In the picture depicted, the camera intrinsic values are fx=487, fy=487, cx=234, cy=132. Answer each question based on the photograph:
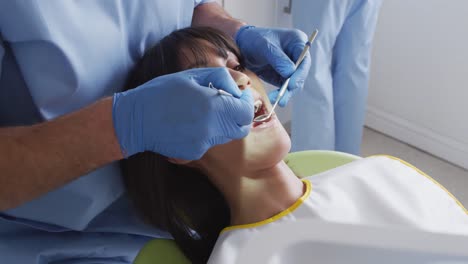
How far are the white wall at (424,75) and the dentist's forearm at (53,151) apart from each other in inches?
72.0

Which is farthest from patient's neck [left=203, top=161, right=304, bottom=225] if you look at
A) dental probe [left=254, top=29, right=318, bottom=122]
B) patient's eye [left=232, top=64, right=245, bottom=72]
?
patient's eye [left=232, top=64, right=245, bottom=72]

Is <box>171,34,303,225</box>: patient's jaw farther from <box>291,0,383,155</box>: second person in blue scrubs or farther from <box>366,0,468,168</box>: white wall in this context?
<box>366,0,468,168</box>: white wall

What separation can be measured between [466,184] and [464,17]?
0.77 m

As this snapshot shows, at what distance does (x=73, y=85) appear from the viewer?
92 centimetres

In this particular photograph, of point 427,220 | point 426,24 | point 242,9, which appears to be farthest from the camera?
point 426,24

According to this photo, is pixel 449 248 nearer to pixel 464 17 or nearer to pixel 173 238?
pixel 173 238

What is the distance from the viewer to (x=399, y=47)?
7.88 feet

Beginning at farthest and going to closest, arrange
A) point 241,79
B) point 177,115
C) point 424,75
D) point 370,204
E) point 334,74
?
point 424,75
point 334,74
point 370,204
point 241,79
point 177,115

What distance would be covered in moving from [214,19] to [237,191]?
49 cm

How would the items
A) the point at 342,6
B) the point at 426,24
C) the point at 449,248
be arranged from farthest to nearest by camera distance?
the point at 426,24, the point at 342,6, the point at 449,248

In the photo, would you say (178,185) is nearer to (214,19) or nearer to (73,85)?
(73,85)

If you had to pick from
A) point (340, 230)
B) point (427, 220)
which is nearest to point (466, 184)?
point (427, 220)

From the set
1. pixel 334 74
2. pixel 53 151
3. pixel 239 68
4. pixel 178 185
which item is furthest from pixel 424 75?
pixel 53 151

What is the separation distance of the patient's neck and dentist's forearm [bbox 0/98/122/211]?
0.32 metres
